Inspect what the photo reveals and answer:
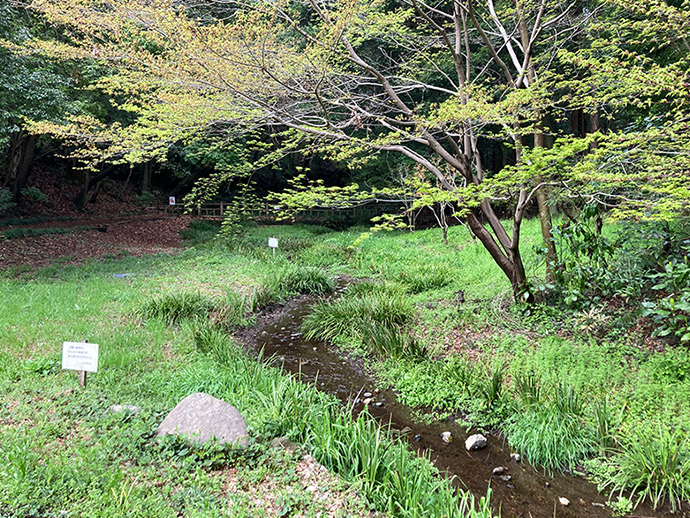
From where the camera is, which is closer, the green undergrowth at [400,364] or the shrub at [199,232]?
the green undergrowth at [400,364]

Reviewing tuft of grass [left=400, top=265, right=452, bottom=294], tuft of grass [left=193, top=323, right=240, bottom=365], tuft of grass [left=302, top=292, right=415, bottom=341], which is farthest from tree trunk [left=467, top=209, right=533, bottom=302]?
tuft of grass [left=193, top=323, right=240, bottom=365]

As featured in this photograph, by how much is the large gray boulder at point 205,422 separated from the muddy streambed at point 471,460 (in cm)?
153

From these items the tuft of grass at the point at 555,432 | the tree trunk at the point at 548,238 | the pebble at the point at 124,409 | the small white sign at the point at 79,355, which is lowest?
the tuft of grass at the point at 555,432

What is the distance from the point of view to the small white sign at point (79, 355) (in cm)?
382

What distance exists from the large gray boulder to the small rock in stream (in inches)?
86.9

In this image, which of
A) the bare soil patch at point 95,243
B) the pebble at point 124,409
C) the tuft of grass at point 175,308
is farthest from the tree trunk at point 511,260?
the bare soil patch at point 95,243

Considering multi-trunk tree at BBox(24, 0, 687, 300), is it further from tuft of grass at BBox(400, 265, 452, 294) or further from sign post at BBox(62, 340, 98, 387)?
sign post at BBox(62, 340, 98, 387)

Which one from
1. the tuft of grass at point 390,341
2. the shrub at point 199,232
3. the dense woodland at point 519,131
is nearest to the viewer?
the dense woodland at point 519,131

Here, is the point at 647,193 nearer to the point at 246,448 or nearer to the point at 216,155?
the point at 246,448

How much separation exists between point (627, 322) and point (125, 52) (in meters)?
8.06

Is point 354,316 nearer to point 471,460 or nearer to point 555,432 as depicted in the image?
point 471,460

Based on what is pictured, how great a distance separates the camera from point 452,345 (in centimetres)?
600

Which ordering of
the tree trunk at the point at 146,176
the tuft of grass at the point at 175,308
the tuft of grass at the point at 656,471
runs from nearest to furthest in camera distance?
the tuft of grass at the point at 656,471, the tuft of grass at the point at 175,308, the tree trunk at the point at 146,176

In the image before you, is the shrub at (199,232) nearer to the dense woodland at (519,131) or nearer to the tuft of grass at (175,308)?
the dense woodland at (519,131)
